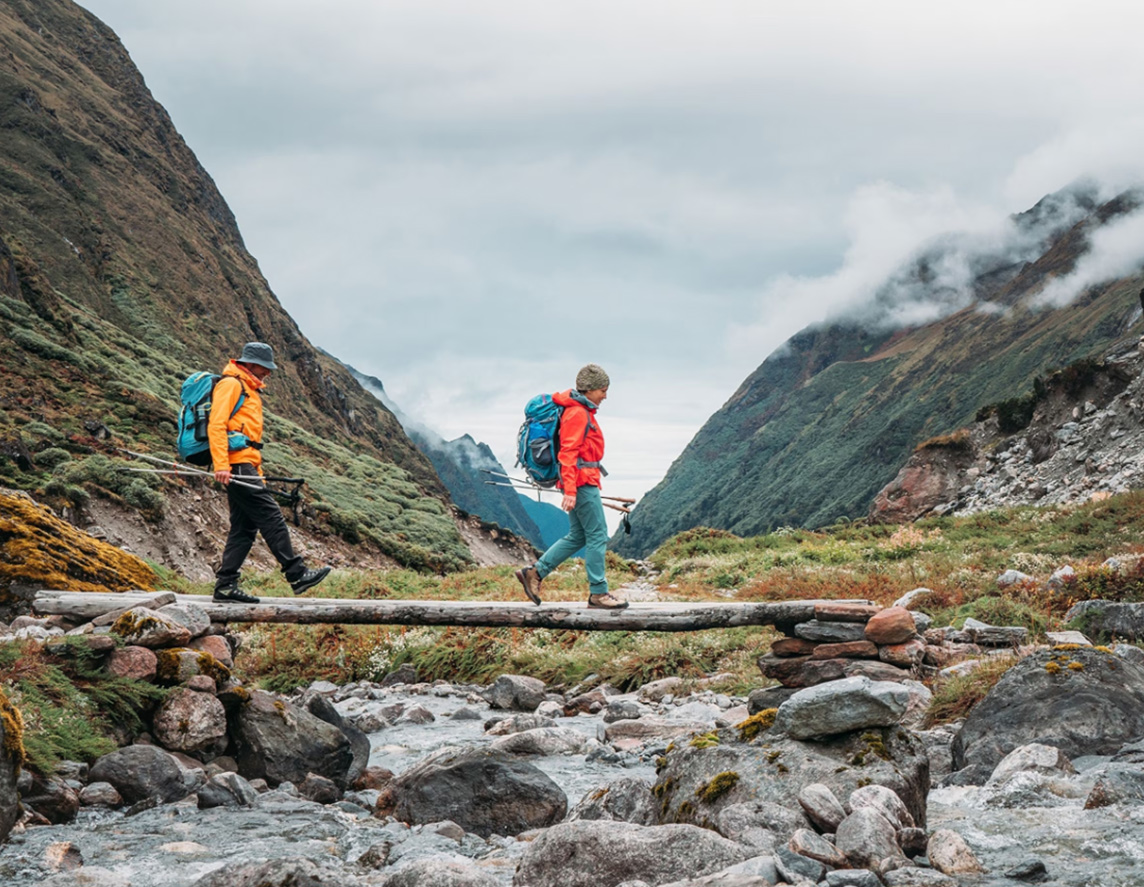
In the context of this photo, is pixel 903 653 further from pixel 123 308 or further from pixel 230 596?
pixel 123 308

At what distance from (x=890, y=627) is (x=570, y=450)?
12.5 feet

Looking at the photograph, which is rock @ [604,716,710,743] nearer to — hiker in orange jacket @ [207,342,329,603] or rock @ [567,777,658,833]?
rock @ [567,777,658,833]

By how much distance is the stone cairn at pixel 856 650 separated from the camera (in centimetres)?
917

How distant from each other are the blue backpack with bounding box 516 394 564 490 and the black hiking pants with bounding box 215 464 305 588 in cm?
277

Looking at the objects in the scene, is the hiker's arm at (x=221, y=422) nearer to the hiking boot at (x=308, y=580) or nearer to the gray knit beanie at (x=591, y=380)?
the hiking boot at (x=308, y=580)

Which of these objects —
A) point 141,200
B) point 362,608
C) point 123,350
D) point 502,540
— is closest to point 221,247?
point 141,200

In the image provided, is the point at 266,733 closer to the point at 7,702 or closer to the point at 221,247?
the point at 7,702

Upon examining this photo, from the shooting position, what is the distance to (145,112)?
99625 millimetres

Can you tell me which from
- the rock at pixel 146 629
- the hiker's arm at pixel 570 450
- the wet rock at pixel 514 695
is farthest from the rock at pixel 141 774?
the wet rock at pixel 514 695

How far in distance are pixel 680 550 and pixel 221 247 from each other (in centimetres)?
7512

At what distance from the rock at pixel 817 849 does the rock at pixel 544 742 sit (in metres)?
3.98

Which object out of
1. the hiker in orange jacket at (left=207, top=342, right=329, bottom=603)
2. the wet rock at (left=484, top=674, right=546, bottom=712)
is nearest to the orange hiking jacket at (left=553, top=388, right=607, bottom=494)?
the hiker in orange jacket at (left=207, top=342, right=329, bottom=603)

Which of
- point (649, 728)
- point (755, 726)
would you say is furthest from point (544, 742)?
point (755, 726)

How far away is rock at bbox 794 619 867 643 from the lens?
9445 millimetres
